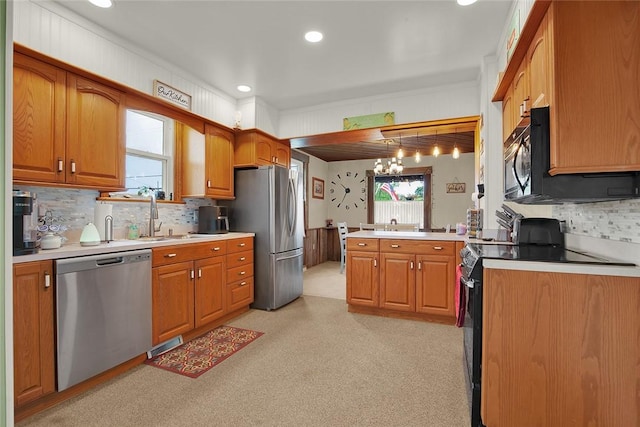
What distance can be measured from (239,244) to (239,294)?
562mm

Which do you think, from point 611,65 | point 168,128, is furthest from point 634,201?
point 168,128

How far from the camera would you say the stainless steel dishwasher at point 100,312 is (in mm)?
1935

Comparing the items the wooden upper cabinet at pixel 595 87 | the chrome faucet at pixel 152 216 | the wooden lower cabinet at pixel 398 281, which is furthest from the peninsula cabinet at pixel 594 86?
the chrome faucet at pixel 152 216

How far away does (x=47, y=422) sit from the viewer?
1752mm

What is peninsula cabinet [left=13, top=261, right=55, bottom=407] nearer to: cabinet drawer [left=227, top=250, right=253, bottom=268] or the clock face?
cabinet drawer [left=227, top=250, right=253, bottom=268]

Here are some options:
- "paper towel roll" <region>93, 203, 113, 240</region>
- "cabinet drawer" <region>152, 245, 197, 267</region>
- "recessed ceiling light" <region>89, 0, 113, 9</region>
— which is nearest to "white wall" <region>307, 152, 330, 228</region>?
"cabinet drawer" <region>152, 245, 197, 267</region>

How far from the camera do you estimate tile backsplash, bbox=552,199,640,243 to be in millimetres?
1419

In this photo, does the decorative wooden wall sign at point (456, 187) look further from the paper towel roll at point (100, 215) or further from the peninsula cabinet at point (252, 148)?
the paper towel roll at point (100, 215)

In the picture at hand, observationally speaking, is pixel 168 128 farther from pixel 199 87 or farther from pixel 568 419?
pixel 568 419

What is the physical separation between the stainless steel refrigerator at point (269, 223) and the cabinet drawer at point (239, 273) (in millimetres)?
127

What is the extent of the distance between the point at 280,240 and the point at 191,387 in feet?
6.51

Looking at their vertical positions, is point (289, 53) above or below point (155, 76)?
above

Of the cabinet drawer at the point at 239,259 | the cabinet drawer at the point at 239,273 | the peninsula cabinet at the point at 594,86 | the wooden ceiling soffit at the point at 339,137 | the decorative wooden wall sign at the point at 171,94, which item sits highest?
the decorative wooden wall sign at the point at 171,94

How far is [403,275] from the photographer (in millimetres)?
3439
